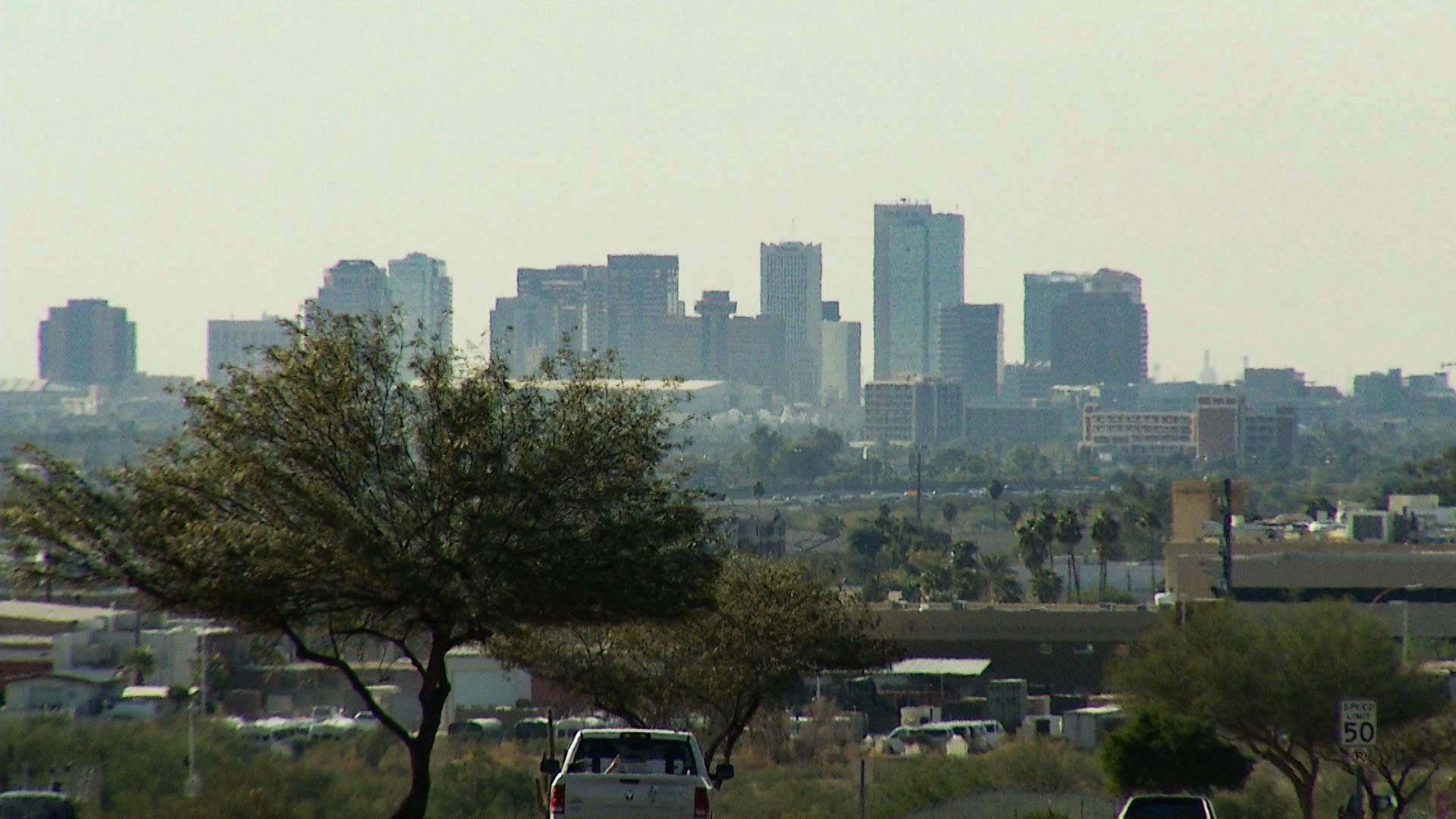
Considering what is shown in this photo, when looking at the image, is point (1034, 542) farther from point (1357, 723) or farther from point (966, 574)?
point (1357, 723)

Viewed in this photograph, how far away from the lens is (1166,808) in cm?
2462

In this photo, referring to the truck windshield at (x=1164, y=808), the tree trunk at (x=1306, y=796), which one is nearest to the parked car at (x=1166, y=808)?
the truck windshield at (x=1164, y=808)

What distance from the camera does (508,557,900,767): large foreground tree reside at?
30.2 m

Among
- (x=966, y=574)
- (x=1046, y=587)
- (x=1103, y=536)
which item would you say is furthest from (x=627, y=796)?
(x=1103, y=536)

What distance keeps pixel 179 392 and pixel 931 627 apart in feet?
163

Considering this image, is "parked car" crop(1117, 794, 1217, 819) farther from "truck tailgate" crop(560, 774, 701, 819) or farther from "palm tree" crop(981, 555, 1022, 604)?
"palm tree" crop(981, 555, 1022, 604)

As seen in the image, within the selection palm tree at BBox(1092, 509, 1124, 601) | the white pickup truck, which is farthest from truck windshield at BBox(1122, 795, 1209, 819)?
palm tree at BBox(1092, 509, 1124, 601)

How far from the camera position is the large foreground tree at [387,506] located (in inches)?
819

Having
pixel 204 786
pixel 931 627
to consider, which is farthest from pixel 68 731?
pixel 931 627

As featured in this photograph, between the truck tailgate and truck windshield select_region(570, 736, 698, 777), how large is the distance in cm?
70

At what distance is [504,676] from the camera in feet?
186

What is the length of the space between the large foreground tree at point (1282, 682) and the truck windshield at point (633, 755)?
16934 mm

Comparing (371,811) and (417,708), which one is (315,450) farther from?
(417,708)

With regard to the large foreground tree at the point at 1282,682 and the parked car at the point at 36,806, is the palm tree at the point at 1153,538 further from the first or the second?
the parked car at the point at 36,806
